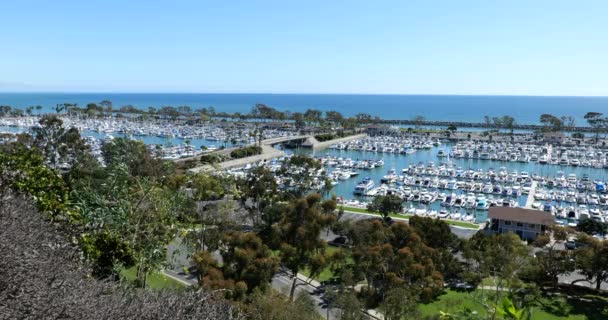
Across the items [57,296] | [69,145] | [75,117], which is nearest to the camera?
[57,296]

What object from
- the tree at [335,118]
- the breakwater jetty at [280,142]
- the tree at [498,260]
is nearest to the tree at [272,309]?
the tree at [498,260]

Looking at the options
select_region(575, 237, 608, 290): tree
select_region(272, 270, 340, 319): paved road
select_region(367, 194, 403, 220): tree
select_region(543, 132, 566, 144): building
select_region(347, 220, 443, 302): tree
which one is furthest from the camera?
select_region(543, 132, 566, 144): building

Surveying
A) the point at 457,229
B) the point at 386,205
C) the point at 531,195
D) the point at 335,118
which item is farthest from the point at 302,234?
the point at 335,118

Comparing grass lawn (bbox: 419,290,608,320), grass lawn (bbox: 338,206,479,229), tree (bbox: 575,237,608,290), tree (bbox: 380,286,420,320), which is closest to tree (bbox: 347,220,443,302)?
grass lawn (bbox: 419,290,608,320)

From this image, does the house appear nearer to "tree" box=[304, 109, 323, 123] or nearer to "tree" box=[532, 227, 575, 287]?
"tree" box=[304, 109, 323, 123]

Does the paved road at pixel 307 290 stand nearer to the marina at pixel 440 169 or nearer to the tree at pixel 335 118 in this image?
the marina at pixel 440 169

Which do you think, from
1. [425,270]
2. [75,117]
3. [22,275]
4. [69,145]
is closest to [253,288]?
[425,270]

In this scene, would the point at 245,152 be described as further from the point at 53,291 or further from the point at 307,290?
the point at 53,291

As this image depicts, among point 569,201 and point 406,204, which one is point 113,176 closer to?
point 406,204
